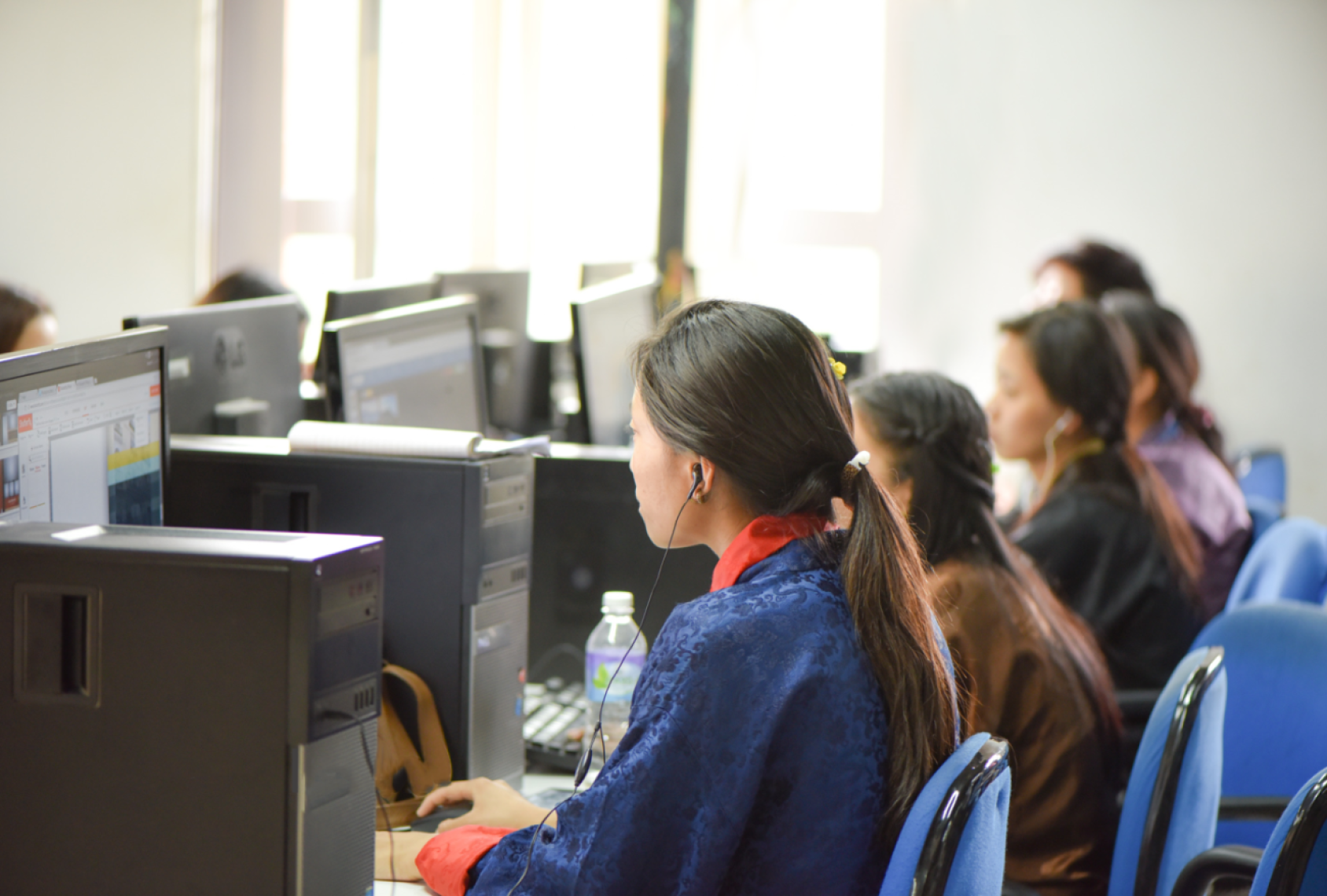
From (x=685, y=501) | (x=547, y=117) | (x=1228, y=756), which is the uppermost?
(x=547, y=117)

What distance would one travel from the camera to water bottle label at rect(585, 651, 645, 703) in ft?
5.70

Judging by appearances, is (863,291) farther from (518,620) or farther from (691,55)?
(518,620)

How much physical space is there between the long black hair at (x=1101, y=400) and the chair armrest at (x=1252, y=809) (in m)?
0.65

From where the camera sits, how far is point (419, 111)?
4.58m

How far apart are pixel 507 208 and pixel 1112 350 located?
8.87ft

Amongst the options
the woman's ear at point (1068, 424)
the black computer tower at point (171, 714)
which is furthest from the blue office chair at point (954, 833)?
the woman's ear at point (1068, 424)

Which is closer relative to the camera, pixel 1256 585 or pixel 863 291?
pixel 1256 585

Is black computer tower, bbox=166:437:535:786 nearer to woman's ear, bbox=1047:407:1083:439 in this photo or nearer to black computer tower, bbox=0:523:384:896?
black computer tower, bbox=0:523:384:896

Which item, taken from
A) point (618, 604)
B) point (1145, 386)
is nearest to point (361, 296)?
point (618, 604)

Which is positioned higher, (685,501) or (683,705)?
(685,501)

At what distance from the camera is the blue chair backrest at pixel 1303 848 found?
1.18 m

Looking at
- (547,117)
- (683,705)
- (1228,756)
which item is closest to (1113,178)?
(547,117)

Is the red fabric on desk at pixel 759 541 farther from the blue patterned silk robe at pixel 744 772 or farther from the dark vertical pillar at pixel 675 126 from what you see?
the dark vertical pillar at pixel 675 126

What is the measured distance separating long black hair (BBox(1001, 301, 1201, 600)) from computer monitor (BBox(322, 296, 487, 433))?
42.8 inches
